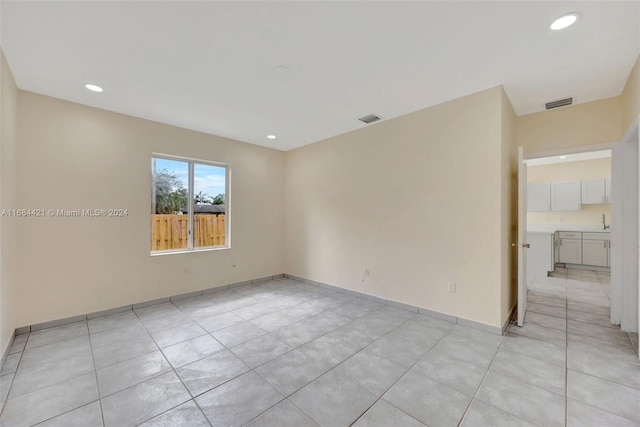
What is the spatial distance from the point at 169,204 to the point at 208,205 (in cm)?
63

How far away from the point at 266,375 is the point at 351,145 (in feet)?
11.3

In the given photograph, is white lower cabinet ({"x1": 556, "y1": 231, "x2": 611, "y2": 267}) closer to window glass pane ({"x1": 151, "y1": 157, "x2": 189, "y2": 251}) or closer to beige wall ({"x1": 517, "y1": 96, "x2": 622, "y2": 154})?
beige wall ({"x1": 517, "y1": 96, "x2": 622, "y2": 154})

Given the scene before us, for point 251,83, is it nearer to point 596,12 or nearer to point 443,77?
point 443,77

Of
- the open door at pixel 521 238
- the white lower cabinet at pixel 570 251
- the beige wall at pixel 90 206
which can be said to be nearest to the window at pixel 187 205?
the beige wall at pixel 90 206

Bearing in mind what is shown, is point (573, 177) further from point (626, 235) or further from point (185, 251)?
point (185, 251)

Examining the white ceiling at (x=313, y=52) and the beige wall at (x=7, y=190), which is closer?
the white ceiling at (x=313, y=52)

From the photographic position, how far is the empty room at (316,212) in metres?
1.83

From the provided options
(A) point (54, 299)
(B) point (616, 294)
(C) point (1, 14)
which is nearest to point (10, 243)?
(A) point (54, 299)

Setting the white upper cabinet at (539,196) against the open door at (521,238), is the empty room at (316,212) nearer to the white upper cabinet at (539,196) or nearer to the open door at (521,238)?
the open door at (521,238)

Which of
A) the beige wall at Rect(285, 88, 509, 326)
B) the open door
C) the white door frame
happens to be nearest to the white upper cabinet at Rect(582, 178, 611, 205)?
the white door frame

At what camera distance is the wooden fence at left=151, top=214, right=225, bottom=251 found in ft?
13.0

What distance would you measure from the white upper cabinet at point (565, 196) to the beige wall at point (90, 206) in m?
8.14

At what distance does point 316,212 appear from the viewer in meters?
4.98

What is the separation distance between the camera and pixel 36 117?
9.75 ft
